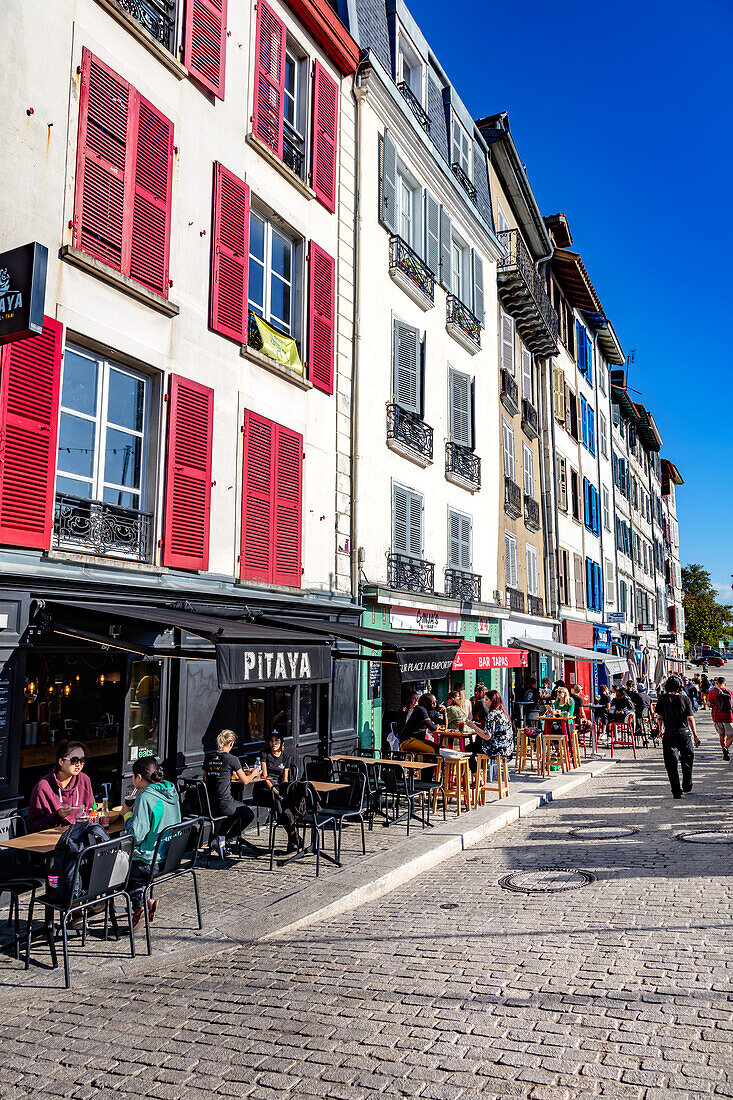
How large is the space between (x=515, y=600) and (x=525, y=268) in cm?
1073

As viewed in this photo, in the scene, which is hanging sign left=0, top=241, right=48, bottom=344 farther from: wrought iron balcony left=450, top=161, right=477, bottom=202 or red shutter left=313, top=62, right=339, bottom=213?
wrought iron balcony left=450, top=161, right=477, bottom=202

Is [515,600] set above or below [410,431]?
below

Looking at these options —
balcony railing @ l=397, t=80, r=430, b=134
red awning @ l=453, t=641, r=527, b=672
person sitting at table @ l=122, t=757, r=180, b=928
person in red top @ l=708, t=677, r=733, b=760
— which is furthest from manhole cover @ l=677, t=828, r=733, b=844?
balcony railing @ l=397, t=80, r=430, b=134

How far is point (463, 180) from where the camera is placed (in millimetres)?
21578

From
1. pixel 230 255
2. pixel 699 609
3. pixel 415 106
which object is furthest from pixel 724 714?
pixel 699 609

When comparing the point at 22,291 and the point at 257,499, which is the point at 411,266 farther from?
the point at 22,291

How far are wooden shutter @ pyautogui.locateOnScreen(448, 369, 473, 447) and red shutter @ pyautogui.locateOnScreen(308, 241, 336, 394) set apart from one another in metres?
6.12

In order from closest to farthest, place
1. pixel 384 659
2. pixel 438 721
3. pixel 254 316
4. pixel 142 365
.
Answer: pixel 142 365
pixel 384 659
pixel 254 316
pixel 438 721

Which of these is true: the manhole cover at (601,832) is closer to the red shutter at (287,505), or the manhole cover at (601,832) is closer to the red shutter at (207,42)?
the red shutter at (287,505)

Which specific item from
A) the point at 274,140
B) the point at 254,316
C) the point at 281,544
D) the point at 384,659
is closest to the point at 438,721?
the point at 384,659

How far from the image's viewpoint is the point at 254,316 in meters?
12.5

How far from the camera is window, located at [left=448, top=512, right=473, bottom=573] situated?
1992 cm

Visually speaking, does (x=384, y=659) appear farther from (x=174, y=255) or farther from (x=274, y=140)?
(x=274, y=140)

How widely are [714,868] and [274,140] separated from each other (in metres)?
12.1
